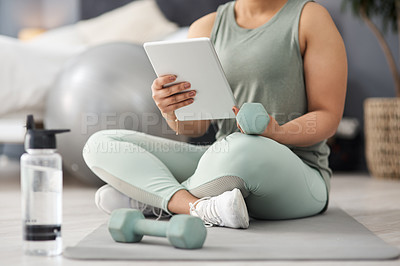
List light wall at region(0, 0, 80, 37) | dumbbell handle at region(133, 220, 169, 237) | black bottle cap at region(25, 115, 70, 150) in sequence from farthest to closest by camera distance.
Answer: light wall at region(0, 0, 80, 37)
dumbbell handle at region(133, 220, 169, 237)
black bottle cap at region(25, 115, 70, 150)

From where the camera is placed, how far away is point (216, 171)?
1.19 meters

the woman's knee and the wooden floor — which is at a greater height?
the woman's knee

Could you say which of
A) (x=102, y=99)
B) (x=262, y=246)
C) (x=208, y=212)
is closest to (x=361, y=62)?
(x=102, y=99)

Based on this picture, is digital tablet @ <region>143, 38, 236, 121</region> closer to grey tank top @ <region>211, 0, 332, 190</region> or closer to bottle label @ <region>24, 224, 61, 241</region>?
grey tank top @ <region>211, 0, 332, 190</region>

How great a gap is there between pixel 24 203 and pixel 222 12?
79cm

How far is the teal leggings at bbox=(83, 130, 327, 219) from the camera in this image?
1.16 meters

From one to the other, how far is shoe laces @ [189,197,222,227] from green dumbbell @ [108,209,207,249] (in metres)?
0.18

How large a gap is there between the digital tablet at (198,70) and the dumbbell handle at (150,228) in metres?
0.35

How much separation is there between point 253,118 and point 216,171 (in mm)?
148

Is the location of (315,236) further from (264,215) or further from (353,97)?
(353,97)

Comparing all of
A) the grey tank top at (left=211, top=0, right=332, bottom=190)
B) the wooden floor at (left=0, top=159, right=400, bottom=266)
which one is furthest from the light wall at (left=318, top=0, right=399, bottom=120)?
the grey tank top at (left=211, top=0, right=332, bottom=190)

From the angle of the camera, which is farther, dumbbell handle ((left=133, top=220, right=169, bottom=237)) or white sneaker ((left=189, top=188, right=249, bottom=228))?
white sneaker ((left=189, top=188, right=249, bottom=228))

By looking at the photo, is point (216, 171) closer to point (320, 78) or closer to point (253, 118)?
point (253, 118)

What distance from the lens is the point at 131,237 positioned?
1030mm
